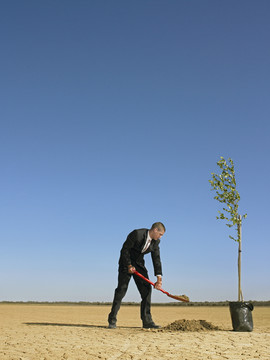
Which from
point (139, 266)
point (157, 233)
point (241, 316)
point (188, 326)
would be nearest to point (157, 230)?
point (157, 233)

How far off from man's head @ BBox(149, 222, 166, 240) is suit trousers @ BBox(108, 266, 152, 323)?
900mm

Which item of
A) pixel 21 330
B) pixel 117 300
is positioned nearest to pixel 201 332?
pixel 117 300

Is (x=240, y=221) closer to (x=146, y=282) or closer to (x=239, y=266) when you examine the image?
(x=239, y=266)

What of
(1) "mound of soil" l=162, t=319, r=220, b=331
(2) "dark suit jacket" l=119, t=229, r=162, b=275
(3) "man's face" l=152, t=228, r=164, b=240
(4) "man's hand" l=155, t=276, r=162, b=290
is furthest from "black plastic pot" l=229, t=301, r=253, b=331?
(3) "man's face" l=152, t=228, r=164, b=240

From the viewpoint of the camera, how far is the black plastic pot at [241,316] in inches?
398

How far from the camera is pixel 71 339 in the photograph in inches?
329

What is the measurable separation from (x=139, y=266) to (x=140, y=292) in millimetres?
645

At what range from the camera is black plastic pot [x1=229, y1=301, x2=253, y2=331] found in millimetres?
10109

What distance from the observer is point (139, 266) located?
10703mm

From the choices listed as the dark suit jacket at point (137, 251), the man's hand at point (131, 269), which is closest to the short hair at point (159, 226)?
the dark suit jacket at point (137, 251)

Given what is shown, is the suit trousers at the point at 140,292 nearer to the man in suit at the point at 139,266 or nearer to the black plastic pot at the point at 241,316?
the man in suit at the point at 139,266

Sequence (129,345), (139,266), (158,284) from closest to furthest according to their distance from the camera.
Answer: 1. (129,345)
2. (158,284)
3. (139,266)

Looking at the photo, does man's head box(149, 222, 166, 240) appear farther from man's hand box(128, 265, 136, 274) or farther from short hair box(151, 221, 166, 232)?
man's hand box(128, 265, 136, 274)

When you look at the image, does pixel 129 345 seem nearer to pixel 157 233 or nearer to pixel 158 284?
pixel 158 284
